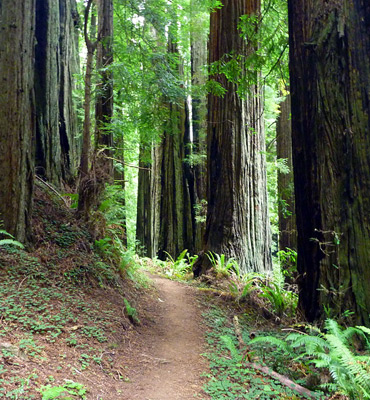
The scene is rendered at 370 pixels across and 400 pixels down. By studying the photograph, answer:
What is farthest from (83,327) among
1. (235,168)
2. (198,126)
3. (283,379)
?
(198,126)

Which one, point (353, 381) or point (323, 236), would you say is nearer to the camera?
point (353, 381)

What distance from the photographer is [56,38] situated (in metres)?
8.01

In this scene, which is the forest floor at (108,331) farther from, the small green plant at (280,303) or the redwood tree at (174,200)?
the redwood tree at (174,200)

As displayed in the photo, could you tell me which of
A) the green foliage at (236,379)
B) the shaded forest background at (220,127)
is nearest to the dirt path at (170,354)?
the green foliage at (236,379)

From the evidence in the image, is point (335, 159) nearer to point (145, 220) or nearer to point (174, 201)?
point (174, 201)

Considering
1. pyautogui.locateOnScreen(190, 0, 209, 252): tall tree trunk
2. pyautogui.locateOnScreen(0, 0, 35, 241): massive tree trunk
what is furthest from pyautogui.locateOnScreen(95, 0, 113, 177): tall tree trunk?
pyautogui.locateOnScreen(190, 0, 209, 252): tall tree trunk

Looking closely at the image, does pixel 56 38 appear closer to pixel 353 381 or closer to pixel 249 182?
pixel 249 182

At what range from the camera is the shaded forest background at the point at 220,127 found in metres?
4.01

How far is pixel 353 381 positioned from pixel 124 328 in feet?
8.80

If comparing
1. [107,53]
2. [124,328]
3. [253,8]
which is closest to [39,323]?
[124,328]

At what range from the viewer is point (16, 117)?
5004 millimetres

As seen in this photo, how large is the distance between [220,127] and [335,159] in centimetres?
425

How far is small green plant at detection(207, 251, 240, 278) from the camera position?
7.13m

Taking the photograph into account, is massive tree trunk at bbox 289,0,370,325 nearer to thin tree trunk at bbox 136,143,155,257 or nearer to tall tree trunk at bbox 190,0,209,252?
tall tree trunk at bbox 190,0,209,252
